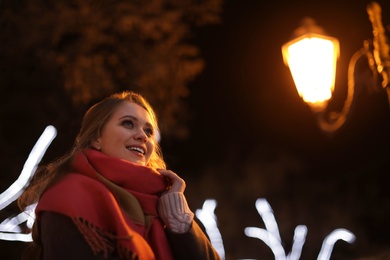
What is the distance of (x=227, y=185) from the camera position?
1553 cm

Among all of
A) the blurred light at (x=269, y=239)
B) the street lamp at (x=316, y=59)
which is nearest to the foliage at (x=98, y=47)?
the street lamp at (x=316, y=59)

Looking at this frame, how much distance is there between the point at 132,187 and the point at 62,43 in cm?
542

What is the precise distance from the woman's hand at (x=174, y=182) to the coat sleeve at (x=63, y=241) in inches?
16.4

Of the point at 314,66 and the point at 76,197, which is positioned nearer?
the point at 76,197

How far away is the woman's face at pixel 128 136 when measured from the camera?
9.47 ft

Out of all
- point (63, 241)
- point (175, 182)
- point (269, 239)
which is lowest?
point (63, 241)

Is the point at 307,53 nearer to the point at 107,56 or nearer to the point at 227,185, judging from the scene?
the point at 107,56

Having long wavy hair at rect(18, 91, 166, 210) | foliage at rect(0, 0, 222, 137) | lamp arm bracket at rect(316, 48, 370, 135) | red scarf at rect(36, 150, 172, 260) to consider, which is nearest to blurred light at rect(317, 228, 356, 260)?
foliage at rect(0, 0, 222, 137)

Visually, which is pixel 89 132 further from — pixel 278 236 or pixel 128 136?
pixel 278 236

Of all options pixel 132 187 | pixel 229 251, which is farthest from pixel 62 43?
pixel 229 251

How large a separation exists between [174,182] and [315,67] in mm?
2897

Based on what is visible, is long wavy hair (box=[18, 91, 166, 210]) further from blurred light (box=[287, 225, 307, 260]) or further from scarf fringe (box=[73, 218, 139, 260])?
blurred light (box=[287, 225, 307, 260])

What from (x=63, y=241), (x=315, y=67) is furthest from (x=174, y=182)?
(x=315, y=67)

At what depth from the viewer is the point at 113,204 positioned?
253 cm
